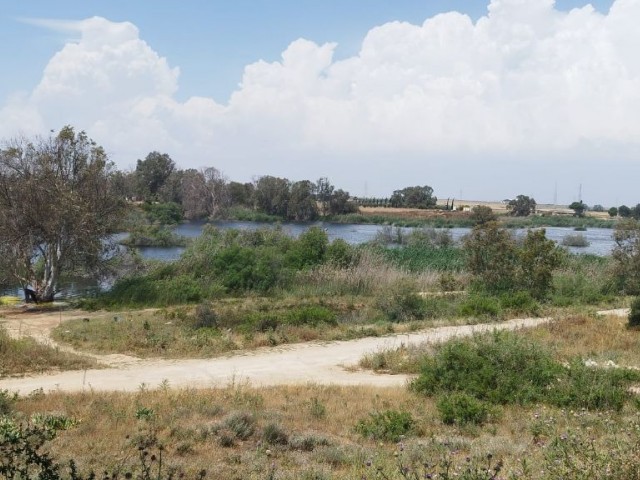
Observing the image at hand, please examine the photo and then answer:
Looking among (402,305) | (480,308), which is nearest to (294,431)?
(402,305)

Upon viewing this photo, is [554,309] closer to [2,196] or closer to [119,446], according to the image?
[119,446]

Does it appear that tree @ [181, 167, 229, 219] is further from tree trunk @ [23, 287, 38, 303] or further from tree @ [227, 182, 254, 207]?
tree trunk @ [23, 287, 38, 303]

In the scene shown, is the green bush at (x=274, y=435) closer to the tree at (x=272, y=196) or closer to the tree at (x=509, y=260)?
the tree at (x=509, y=260)

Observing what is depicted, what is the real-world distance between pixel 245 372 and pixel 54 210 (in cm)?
1257

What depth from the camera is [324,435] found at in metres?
8.10

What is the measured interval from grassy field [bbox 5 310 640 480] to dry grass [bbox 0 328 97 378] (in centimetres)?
296

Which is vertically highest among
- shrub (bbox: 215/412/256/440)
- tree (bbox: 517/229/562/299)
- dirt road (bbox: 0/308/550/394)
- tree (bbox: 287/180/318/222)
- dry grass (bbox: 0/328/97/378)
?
tree (bbox: 287/180/318/222)

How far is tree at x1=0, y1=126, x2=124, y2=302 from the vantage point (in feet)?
74.4

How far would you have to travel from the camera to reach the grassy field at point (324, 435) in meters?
5.70

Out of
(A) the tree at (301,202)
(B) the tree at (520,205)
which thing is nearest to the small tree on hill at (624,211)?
(B) the tree at (520,205)

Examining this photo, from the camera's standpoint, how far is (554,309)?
21.9 metres

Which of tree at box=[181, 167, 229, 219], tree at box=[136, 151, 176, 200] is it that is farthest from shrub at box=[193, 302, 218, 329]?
tree at box=[136, 151, 176, 200]

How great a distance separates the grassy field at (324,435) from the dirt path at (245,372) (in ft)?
3.81

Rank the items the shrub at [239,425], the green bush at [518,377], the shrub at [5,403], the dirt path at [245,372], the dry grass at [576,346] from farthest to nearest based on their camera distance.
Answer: the dry grass at [576,346]
the dirt path at [245,372]
the green bush at [518,377]
the shrub at [5,403]
the shrub at [239,425]
